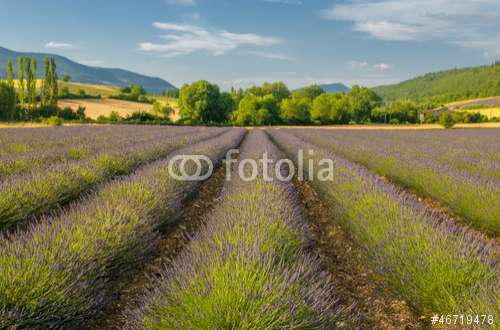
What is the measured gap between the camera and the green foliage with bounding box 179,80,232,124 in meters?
57.8

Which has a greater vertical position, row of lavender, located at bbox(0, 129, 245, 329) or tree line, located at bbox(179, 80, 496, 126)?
tree line, located at bbox(179, 80, 496, 126)

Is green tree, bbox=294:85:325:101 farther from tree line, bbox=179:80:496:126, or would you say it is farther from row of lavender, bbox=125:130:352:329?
row of lavender, bbox=125:130:352:329

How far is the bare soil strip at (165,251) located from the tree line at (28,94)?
45.2 meters

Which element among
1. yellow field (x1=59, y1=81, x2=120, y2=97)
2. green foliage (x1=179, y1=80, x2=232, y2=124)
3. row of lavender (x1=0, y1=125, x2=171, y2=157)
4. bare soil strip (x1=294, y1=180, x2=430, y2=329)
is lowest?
bare soil strip (x1=294, y1=180, x2=430, y2=329)

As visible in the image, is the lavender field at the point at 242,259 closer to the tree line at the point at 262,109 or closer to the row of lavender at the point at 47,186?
the row of lavender at the point at 47,186

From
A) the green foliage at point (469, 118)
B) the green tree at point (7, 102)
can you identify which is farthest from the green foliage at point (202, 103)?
the green foliage at point (469, 118)

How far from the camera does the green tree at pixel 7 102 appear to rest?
44.5 m

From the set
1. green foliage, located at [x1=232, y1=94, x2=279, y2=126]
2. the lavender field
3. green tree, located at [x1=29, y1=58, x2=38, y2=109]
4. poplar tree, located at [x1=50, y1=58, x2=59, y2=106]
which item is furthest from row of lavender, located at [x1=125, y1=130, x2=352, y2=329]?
green foliage, located at [x1=232, y1=94, x2=279, y2=126]

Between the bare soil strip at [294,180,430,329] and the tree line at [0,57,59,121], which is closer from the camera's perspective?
the bare soil strip at [294,180,430,329]

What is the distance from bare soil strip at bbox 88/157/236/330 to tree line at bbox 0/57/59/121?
4516 cm

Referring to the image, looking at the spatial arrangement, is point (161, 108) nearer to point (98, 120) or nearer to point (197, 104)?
point (197, 104)

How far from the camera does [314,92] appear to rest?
107 m

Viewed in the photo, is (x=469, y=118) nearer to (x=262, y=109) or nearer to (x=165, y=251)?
(x=262, y=109)

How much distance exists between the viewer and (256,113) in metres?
61.5
